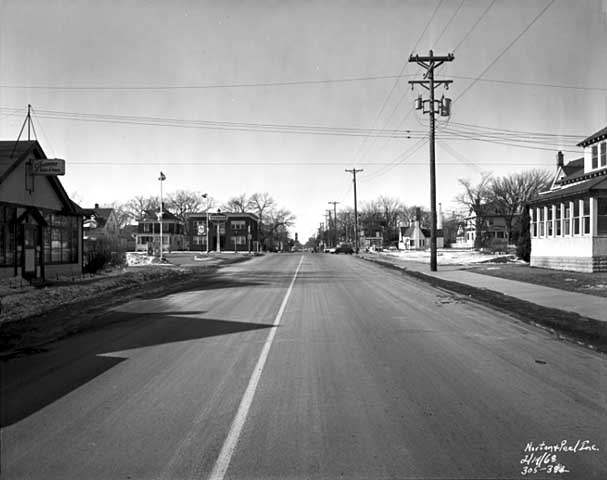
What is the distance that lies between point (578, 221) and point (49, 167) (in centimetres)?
2309

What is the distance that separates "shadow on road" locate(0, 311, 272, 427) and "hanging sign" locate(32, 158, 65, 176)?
9.79 meters

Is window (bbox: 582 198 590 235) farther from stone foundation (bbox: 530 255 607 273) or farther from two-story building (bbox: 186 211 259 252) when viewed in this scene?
two-story building (bbox: 186 211 259 252)

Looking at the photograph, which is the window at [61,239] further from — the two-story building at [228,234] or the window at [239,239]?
the window at [239,239]

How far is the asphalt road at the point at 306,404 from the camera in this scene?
4043 millimetres

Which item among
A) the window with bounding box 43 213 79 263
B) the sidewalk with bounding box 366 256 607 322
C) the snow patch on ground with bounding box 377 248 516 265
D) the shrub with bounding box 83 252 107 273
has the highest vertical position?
the window with bounding box 43 213 79 263

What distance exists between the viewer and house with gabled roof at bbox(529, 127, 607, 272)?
75.5 feet

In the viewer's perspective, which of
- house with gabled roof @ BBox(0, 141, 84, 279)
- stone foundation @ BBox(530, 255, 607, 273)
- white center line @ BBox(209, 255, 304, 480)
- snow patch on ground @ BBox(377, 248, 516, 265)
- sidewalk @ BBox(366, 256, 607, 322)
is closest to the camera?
white center line @ BBox(209, 255, 304, 480)

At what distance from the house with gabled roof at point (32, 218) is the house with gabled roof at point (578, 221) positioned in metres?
22.6

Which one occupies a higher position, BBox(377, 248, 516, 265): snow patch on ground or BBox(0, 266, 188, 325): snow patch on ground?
BBox(377, 248, 516, 265): snow patch on ground

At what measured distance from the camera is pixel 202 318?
11.7m

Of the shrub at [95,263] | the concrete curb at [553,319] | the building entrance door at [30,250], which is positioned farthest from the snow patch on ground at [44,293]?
the concrete curb at [553,319]

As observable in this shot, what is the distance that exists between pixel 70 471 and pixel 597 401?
16.9ft

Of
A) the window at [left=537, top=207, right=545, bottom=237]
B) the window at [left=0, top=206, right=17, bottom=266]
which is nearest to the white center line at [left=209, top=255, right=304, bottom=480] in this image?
the window at [left=0, top=206, right=17, bottom=266]

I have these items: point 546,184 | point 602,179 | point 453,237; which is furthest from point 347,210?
point 602,179
